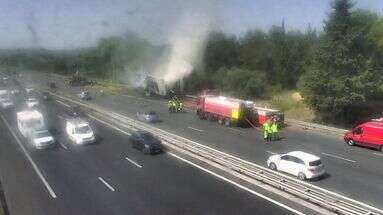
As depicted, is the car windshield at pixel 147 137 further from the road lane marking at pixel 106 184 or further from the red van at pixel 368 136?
the red van at pixel 368 136

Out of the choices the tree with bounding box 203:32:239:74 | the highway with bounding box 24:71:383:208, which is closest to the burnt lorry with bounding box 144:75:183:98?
the tree with bounding box 203:32:239:74

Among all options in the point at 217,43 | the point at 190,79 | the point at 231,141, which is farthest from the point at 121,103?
the point at 231,141

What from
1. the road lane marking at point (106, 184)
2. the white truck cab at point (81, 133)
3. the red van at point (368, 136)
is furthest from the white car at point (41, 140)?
the red van at point (368, 136)

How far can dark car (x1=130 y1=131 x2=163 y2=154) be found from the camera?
116 feet

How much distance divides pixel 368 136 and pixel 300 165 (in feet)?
38.0

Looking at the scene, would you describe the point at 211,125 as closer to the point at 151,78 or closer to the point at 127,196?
the point at 127,196

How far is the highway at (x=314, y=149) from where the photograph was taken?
25844 mm

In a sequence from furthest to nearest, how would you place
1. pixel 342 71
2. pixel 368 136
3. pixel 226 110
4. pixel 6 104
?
pixel 6 104, pixel 342 71, pixel 226 110, pixel 368 136

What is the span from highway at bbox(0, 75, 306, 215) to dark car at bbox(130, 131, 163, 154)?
55 cm

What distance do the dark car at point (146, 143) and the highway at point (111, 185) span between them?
0.55 m

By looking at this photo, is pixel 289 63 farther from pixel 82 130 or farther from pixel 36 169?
pixel 36 169

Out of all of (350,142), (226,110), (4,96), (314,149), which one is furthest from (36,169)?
(4,96)

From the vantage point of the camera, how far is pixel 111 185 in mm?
27547

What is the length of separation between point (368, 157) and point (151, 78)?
53.1m
